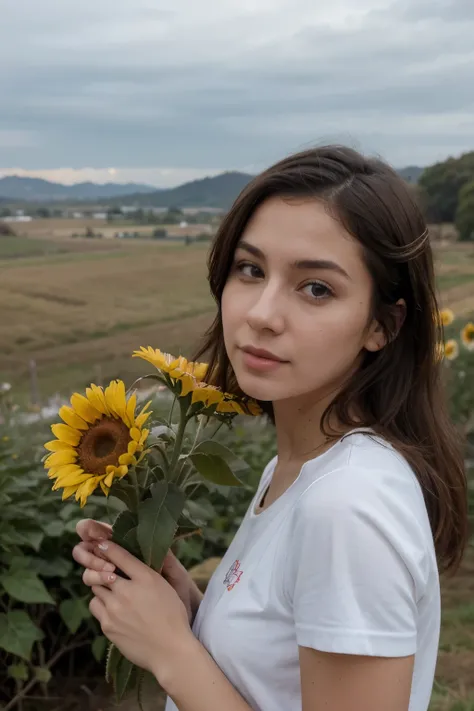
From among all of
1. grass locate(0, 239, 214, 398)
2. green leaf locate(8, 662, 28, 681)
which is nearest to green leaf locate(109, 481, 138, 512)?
green leaf locate(8, 662, 28, 681)

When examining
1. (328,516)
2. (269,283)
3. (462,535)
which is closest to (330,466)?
(328,516)

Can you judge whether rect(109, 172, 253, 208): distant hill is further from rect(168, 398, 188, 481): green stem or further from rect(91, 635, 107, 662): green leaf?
rect(168, 398, 188, 481): green stem

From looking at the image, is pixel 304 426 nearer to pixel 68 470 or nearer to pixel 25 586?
pixel 68 470

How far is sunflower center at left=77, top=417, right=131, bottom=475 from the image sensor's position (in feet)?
2.53

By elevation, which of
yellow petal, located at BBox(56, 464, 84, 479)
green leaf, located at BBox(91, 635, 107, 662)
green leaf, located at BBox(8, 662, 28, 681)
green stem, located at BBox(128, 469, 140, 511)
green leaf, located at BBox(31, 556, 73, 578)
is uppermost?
yellow petal, located at BBox(56, 464, 84, 479)

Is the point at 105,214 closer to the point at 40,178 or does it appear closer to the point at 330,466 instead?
the point at 40,178

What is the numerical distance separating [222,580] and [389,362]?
305mm

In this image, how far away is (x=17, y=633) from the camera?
1.56 meters

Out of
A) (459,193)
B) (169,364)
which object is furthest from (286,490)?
(459,193)

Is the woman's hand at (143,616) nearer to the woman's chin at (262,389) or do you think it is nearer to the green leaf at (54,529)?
the woman's chin at (262,389)

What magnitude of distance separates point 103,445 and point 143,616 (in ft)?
0.60

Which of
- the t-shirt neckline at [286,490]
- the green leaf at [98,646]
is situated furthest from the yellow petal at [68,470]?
the green leaf at [98,646]

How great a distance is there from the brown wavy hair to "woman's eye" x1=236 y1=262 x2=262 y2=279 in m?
0.04

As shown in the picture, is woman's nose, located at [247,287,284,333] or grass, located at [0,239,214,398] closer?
woman's nose, located at [247,287,284,333]
